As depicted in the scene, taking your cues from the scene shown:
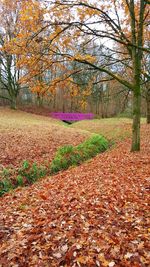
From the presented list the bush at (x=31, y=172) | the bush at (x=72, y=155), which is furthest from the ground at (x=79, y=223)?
the bush at (x=72, y=155)

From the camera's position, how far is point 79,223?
4.03 meters

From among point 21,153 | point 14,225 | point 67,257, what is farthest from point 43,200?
point 21,153

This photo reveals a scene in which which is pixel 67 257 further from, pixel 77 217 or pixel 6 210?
pixel 6 210

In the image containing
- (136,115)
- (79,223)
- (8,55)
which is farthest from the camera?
(8,55)

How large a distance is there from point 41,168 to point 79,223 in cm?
462

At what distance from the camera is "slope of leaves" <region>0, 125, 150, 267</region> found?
321 cm

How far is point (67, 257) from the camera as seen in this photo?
320 centimetres

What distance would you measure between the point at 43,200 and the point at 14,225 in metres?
1.20

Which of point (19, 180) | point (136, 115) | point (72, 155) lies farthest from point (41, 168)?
point (136, 115)

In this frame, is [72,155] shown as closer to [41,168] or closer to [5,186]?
[41,168]

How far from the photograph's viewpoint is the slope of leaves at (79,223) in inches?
126

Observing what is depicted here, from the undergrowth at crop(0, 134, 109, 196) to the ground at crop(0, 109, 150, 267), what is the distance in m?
0.73

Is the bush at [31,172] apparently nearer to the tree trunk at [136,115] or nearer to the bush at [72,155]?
the bush at [72,155]

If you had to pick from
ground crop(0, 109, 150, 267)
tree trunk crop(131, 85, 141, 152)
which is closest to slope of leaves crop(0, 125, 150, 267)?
ground crop(0, 109, 150, 267)
